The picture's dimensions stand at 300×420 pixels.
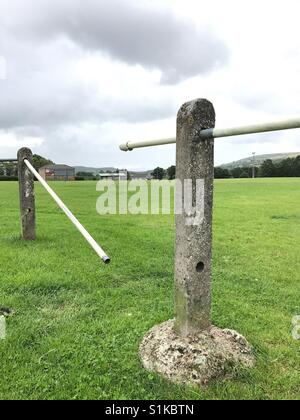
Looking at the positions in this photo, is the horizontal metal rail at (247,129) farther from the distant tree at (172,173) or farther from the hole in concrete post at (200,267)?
the hole in concrete post at (200,267)

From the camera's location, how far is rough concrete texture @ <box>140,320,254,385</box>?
2922 mm

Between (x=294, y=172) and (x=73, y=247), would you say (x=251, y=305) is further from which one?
(x=294, y=172)

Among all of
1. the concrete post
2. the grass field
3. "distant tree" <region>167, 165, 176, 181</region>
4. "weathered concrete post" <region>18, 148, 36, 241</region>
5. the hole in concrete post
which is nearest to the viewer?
the grass field

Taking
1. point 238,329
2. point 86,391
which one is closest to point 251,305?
point 238,329

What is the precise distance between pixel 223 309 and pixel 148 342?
4.07 feet

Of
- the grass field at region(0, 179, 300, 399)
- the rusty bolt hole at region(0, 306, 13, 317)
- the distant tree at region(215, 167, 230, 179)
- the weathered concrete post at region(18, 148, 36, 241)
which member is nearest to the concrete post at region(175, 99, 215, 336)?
the grass field at region(0, 179, 300, 399)

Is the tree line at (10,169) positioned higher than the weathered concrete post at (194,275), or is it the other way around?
the tree line at (10,169)

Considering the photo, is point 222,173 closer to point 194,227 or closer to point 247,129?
point 194,227

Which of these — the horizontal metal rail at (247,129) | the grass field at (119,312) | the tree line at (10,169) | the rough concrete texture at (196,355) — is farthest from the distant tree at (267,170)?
the horizontal metal rail at (247,129)

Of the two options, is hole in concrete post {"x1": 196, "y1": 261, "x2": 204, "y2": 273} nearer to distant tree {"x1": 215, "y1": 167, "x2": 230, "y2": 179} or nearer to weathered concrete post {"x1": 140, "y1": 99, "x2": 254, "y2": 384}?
weathered concrete post {"x1": 140, "y1": 99, "x2": 254, "y2": 384}

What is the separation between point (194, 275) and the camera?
3098 mm

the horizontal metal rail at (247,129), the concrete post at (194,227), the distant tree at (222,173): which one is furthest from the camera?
the distant tree at (222,173)

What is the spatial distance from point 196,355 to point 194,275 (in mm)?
619

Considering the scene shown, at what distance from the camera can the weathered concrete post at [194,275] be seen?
2.99m
